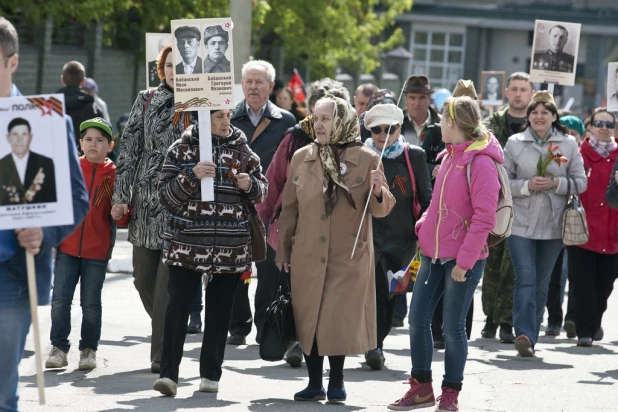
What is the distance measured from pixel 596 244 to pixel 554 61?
1.83 m

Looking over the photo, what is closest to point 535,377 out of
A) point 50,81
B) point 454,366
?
point 454,366

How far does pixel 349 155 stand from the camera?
7820 millimetres

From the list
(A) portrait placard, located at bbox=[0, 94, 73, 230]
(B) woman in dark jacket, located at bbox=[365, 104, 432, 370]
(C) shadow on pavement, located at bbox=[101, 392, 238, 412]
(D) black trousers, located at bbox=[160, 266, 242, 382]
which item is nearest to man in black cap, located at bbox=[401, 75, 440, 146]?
(B) woman in dark jacket, located at bbox=[365, 104, 432, 370]

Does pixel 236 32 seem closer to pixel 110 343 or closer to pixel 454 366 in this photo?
pixel 110 343

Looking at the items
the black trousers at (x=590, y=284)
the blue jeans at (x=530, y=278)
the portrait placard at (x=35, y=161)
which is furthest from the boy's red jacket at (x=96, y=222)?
the black trousers at (x=590, y=284)

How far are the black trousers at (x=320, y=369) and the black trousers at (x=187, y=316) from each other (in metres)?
0.53

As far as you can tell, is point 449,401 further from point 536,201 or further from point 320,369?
point 536,201

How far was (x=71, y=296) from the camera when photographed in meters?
8.57

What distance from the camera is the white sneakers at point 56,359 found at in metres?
8.48

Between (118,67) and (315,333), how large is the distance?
2068cm

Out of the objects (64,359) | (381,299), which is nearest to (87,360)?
(64,359)

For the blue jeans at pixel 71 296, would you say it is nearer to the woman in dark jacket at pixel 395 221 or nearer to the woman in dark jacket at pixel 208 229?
the woman in dark jacket at pixel 208 229

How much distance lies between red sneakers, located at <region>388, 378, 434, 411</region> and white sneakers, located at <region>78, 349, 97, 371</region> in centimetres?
208

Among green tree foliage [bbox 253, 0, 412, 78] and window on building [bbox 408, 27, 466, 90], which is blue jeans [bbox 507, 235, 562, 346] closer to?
green tree foliage [bbox 253, 0, 412, 78]
